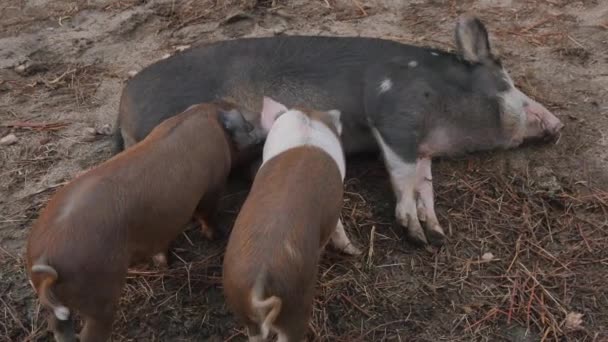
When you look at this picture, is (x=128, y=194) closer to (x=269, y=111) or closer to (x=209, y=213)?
(x=209, y=213)

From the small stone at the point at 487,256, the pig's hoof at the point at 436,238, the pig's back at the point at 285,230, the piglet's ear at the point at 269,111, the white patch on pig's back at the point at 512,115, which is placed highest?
the pig's back at the point at 285,230

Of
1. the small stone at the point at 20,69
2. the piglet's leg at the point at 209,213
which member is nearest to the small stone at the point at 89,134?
the small stone at the point at 20,69

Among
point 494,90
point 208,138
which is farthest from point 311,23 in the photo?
point 208,138

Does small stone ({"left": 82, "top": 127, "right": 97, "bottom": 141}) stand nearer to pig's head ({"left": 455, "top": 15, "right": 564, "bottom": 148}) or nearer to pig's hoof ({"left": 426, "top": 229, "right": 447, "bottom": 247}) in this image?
pig's hoof ({"left": 426, "top": 229, "right": 447, "bottom": 247})

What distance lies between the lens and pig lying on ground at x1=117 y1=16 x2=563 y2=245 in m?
3.28

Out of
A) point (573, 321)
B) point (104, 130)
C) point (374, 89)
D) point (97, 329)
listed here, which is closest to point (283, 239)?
point (97, 329)

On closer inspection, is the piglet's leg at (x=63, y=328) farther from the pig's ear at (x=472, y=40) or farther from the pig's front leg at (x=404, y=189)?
the pig's ear at (x=472, y=40)

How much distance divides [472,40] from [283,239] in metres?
1.84

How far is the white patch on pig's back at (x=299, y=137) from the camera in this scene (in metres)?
2.63

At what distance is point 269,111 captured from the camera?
3.11 metres

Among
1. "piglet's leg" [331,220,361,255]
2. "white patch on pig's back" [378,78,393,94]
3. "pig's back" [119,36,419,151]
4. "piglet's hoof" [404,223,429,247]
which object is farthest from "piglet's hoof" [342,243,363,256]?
"white patch on pig's back" [378,78,393,94]

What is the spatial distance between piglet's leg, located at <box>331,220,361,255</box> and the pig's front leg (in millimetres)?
265

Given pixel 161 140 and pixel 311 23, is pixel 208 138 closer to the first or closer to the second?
pixel 161 140

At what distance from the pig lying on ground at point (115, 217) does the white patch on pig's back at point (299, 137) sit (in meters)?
0.22
